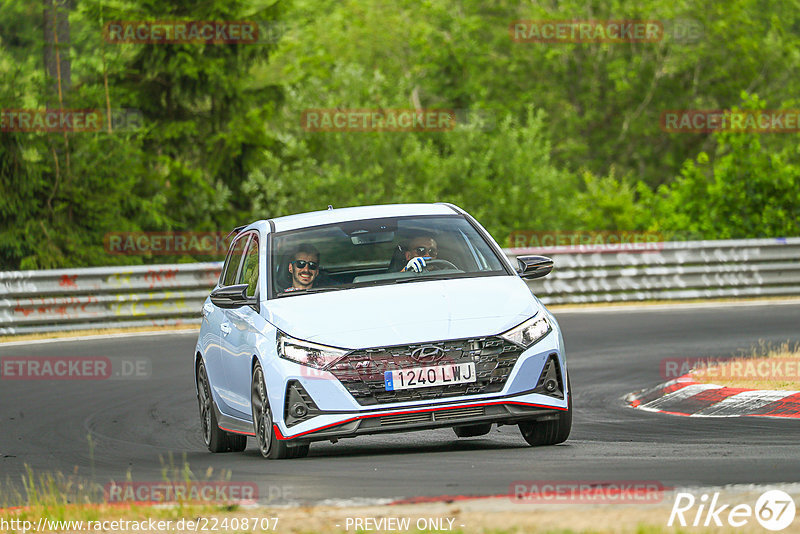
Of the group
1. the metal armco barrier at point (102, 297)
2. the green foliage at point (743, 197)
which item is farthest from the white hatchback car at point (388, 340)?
the green foliage at point (743, 197)

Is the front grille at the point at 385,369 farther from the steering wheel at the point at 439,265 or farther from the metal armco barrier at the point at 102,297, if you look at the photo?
the metal armco barrier at the point at 102,297

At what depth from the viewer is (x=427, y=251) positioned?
948cm

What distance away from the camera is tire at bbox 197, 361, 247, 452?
1013cm

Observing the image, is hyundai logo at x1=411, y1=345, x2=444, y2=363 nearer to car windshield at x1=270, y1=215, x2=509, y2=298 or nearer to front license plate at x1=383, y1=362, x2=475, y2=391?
front license plate at x1=383, y1=362, x2=475, y2=391

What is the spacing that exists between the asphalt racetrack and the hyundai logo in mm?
568

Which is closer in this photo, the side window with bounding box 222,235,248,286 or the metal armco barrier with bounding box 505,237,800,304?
the side window with bounding box 222,235,248,286

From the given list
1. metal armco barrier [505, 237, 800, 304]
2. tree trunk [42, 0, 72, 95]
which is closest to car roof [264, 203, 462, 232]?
metal armco barrier [505, 237, 800, 304]

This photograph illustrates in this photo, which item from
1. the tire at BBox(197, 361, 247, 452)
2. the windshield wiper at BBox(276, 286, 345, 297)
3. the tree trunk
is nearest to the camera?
the windshield wiper at BBox(276, 286, 345, 297)

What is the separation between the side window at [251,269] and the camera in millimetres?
9750

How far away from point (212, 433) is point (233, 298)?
1529mm

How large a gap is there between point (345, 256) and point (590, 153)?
5407 centimetres

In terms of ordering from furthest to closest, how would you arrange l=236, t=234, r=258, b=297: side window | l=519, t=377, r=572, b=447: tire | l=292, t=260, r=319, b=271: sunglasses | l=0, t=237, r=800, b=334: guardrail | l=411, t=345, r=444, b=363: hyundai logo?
l=0, t=237, r=800, b=334: guardrail
l=236, t=234, r=258, b=297: side window
l=292, t=260, r=319, b=271: sunglasses
l=519, t=377, r=572, b=447: tire
l=411, t=345, r=444, b=363: hyundai logo

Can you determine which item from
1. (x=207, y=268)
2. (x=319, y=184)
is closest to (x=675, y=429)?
(x=207, y=268)

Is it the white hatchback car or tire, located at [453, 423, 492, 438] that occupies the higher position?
the white hatchback car
